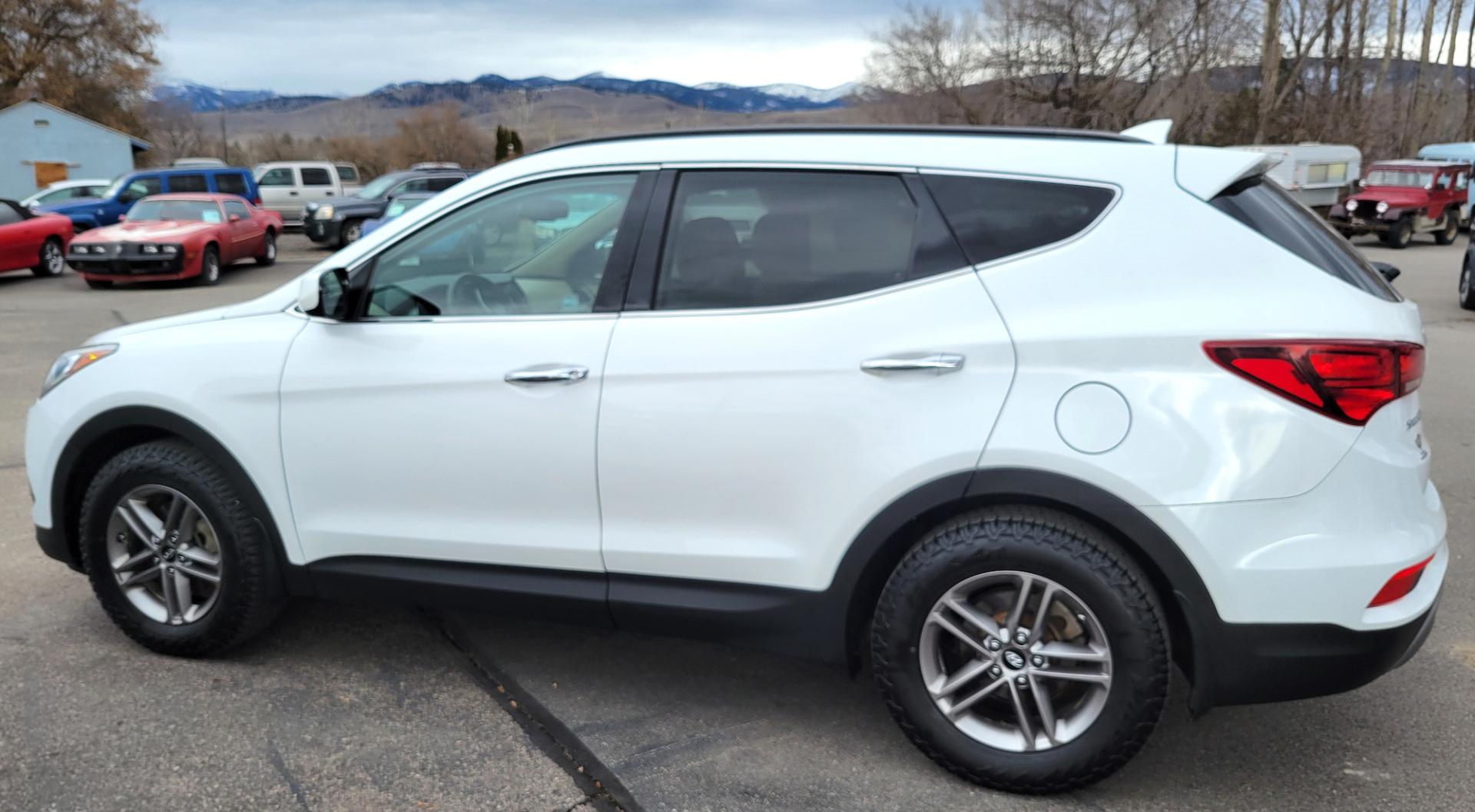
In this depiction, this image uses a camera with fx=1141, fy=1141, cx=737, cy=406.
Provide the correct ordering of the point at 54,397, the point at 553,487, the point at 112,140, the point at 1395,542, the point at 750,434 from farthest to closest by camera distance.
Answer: the point at 112,140, the point at 54,397, the point at 553,487, the point at 750,434, the point at 1395,542

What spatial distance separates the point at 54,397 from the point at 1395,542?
410cm

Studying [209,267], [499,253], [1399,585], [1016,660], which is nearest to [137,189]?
[209,267]

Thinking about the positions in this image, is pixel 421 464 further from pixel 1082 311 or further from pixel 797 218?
pixel 1082 311

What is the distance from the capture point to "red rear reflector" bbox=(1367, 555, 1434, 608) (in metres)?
2.76

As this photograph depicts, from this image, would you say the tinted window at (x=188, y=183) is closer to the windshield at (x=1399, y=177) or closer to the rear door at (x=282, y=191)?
the rear door at (x=282, y=191)

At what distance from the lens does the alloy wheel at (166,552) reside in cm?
378

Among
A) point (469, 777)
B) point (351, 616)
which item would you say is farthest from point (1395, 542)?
point (351, 616)

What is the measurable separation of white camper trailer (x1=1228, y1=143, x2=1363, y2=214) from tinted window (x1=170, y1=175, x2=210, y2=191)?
2456 centimetres

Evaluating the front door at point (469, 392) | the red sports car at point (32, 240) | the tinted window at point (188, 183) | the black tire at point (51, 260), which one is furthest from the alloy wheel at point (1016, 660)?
the tinted window at point (188, 183)

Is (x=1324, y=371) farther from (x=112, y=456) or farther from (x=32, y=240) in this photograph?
(x=32, y=240)

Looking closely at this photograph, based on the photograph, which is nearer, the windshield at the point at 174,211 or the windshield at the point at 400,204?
the windshield at the point at 174,211

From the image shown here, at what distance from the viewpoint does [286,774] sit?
3156mm

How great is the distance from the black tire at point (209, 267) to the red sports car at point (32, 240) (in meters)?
2.60

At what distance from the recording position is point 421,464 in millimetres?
3438
